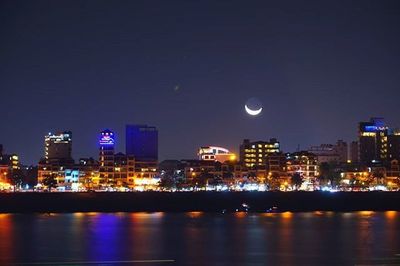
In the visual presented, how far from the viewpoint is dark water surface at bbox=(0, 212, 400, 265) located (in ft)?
156

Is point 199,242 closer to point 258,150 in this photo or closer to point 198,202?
point 198,202

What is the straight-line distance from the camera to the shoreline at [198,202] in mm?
104875

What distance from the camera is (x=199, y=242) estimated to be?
59.0 m

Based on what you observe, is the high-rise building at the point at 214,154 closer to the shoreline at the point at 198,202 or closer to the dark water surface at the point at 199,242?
the shoreline at the point at 198,202

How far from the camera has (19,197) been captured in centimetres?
10512

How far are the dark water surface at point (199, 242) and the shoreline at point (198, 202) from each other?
70.3ft

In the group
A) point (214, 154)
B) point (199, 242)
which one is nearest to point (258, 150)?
point (214, 154)

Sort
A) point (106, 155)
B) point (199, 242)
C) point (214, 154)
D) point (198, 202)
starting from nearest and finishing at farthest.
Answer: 1. point (199, 242)
2. point (198, 202)
3. point (106, 155)
4. point (214, 154)

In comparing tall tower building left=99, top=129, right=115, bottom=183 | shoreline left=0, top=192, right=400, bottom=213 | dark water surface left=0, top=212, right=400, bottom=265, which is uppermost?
tall tower building left=99, top=129, right=115, bottom=183

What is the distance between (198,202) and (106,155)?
3718 cm

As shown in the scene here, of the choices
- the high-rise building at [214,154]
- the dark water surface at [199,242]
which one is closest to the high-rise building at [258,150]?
the high-rise building at [214,154]

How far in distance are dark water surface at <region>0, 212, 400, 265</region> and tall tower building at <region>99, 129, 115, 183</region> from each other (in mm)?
55156

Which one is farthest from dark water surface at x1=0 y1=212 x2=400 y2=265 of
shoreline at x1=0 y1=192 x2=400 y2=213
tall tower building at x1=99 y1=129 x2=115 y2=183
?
tall tower building at x1=99 y1=129 x2=115 y2=183

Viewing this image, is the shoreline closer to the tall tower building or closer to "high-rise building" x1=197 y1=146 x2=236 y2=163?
the tall tower building
